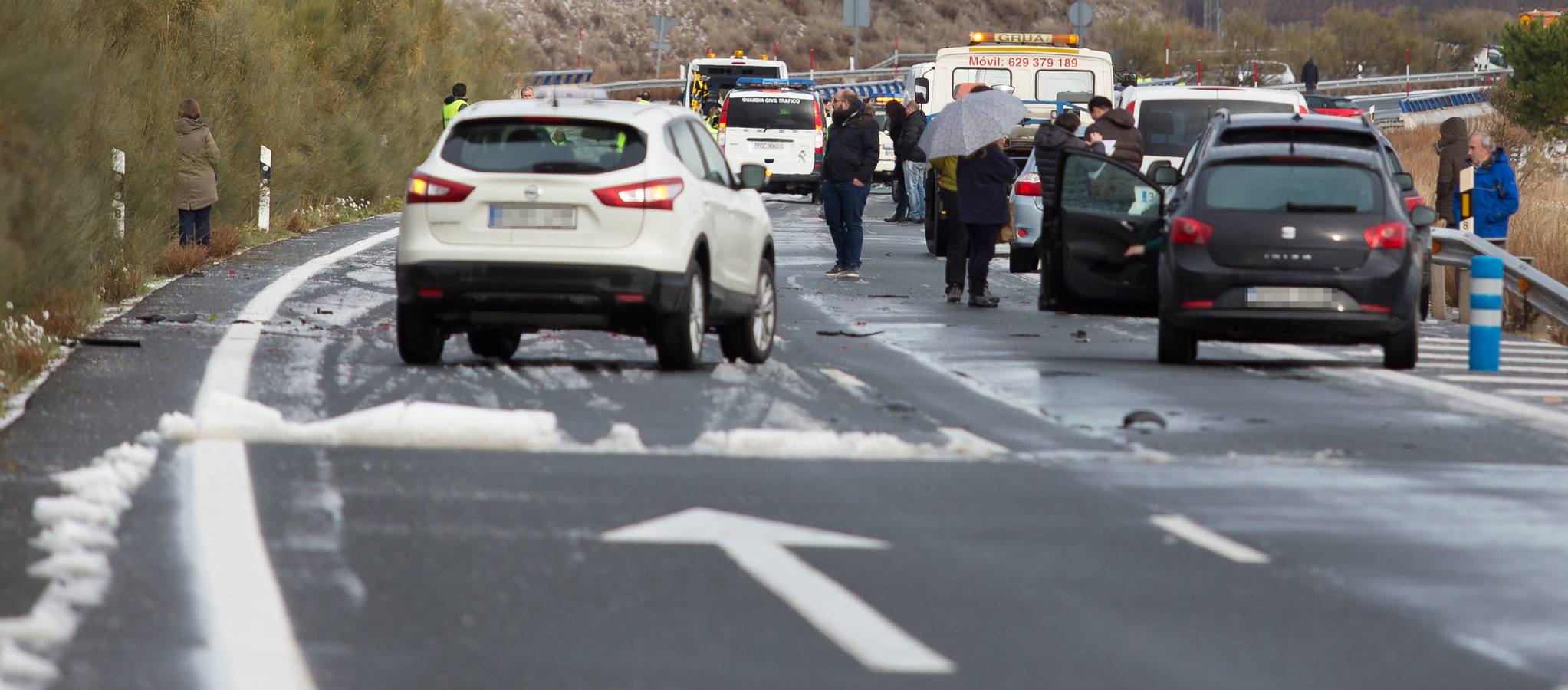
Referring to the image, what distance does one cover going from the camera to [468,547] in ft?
24.9

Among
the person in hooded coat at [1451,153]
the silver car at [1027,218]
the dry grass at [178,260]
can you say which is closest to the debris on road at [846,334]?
the silver car at [1027,218]

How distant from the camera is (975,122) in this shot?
2006 centimetres

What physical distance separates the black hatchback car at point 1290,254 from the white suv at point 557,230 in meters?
3.12

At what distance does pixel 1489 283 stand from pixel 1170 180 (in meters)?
2.18

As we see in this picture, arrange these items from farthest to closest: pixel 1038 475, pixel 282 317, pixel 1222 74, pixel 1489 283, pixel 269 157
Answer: pixel 1222 74 → pixel 269 157 → pixel 282 317 → pixel 1489 283 → pixel 1038 475

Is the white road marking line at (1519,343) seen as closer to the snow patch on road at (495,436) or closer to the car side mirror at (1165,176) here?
the car side mirror at (1165,176)

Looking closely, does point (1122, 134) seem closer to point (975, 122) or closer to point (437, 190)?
point (975, 122)

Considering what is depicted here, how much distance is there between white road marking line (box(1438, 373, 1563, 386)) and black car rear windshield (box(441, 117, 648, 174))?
522cm

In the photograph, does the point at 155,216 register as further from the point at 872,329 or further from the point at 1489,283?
the point at 1489,283

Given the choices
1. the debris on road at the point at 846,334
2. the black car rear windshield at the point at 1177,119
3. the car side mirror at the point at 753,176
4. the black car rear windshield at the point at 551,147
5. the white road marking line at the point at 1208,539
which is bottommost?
the white road marking line at the point at 1208,539

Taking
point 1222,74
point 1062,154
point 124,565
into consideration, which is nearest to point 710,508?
point 124,565

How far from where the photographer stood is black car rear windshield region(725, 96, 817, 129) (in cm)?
4047

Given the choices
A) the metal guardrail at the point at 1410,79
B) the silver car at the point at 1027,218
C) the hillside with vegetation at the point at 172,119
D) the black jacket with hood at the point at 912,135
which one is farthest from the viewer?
the metal guardrail at the point at 1410,79

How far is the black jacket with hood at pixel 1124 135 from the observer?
2266cm
